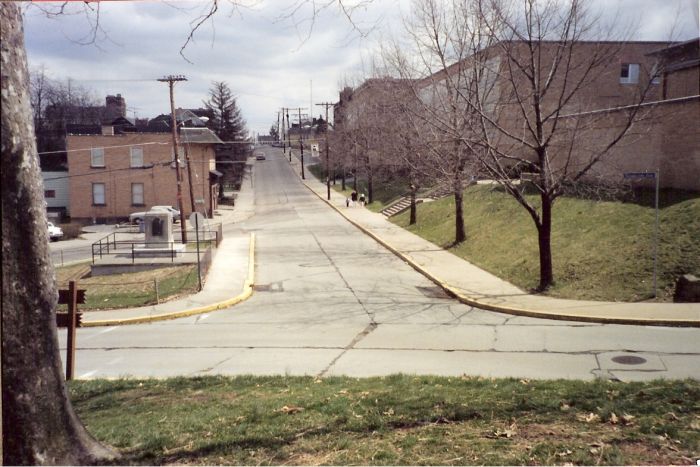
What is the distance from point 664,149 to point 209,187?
3524 centimetres

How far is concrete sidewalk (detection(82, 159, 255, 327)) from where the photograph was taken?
52.5 feet

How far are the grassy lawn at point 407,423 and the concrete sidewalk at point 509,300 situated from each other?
6.06 metres

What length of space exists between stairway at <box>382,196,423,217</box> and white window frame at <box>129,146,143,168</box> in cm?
1764

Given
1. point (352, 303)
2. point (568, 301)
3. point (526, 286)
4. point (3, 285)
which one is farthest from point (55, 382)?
point (526, 286)

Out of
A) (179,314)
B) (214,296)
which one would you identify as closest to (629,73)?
(214,296)

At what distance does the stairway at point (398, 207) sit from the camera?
139ft

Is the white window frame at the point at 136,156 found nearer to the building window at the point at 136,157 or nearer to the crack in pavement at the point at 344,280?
the building window at the point at 136,157

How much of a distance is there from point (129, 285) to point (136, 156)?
2485 cm

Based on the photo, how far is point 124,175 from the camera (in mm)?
44875

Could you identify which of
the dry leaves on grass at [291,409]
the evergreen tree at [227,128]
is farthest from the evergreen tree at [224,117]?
the dry leaves on grass at [291,409]

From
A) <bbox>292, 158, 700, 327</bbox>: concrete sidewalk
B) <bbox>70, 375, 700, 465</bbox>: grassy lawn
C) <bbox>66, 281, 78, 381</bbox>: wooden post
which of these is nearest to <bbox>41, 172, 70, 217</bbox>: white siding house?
<bbox>292, 158, 700, 327</bbox>: concrete sidewalk

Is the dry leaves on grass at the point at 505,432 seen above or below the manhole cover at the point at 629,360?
above

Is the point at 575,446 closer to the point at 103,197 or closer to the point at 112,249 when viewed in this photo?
the point at 112,249

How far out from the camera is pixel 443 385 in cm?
762
